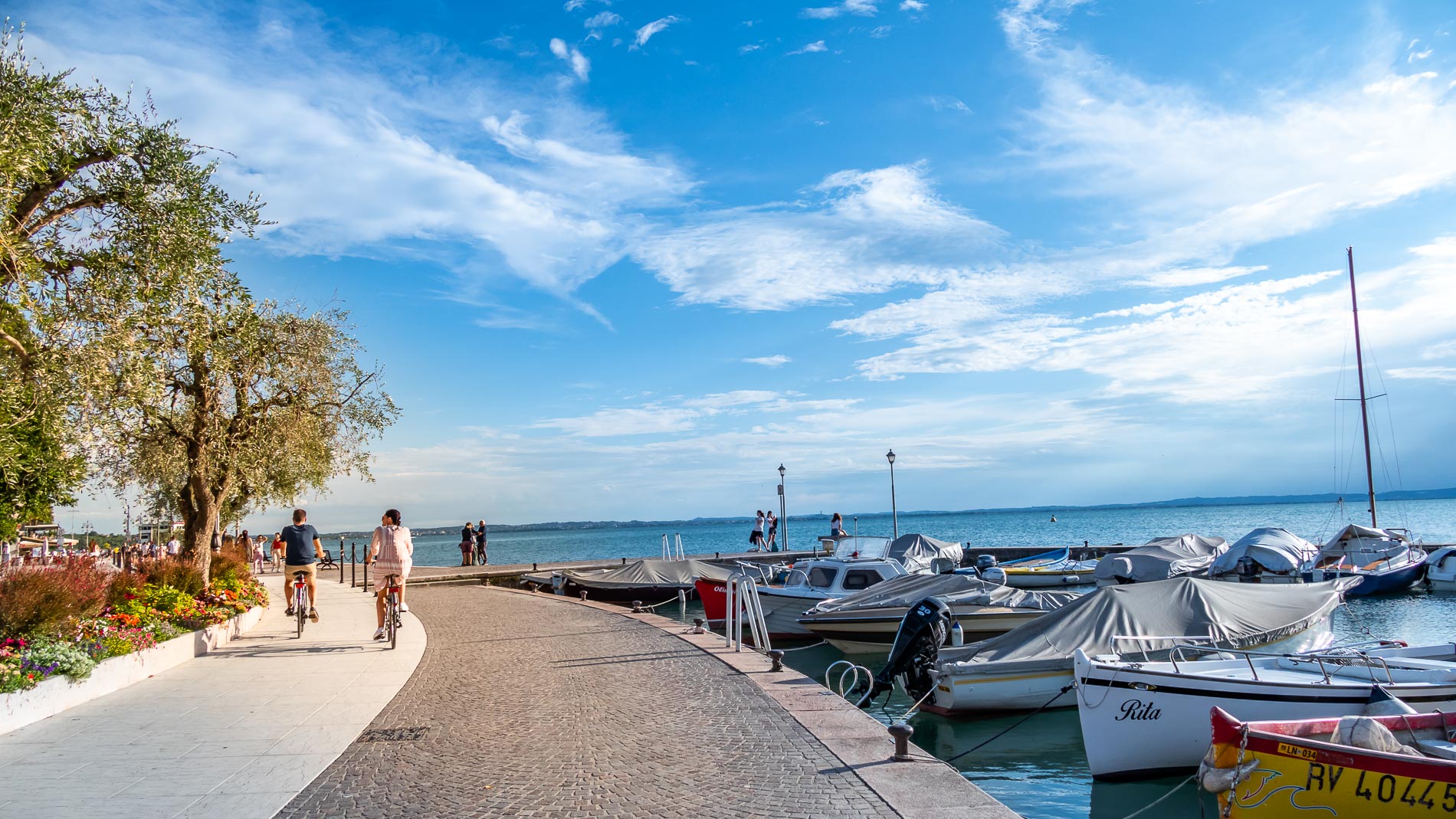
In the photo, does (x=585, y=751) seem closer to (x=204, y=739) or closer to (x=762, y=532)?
(x=204, y=739)

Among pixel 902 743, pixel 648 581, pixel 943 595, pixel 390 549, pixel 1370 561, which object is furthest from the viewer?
pixel 1370 561

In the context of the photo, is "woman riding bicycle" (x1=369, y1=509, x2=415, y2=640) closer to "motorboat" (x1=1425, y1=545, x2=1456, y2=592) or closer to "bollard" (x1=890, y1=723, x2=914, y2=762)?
"bollard" (x1=890, y1=723, x2=914, y2=762)

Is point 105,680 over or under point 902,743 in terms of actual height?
over

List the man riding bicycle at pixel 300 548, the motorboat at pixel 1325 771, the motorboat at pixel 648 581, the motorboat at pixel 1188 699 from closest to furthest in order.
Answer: the motorboat at pixel 1325 771
the motorboat at pixel 1188 699
the man riding bicycle at pixel 300 548
the motorboat at pixel 648 581

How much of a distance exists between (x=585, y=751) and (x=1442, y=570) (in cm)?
3619

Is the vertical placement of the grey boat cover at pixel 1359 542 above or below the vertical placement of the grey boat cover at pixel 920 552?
below

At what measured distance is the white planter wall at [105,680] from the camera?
830cm

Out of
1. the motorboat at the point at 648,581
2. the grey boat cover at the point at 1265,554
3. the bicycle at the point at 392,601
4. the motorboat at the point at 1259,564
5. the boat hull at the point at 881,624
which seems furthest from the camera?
the grey boat cover at the point at 1265,554

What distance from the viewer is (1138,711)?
10.1m

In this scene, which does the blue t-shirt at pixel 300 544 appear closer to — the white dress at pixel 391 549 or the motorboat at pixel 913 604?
the white dress at pixel 391 549

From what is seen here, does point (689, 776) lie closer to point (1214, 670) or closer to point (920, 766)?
point (920, 766)

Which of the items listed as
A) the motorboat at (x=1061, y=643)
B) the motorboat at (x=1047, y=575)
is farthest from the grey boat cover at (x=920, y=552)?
the motorboat at (x=1061, y=643)

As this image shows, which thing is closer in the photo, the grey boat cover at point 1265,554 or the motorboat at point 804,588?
the motorboat at point 804,588

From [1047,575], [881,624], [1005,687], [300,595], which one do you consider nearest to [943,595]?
[881,624]
